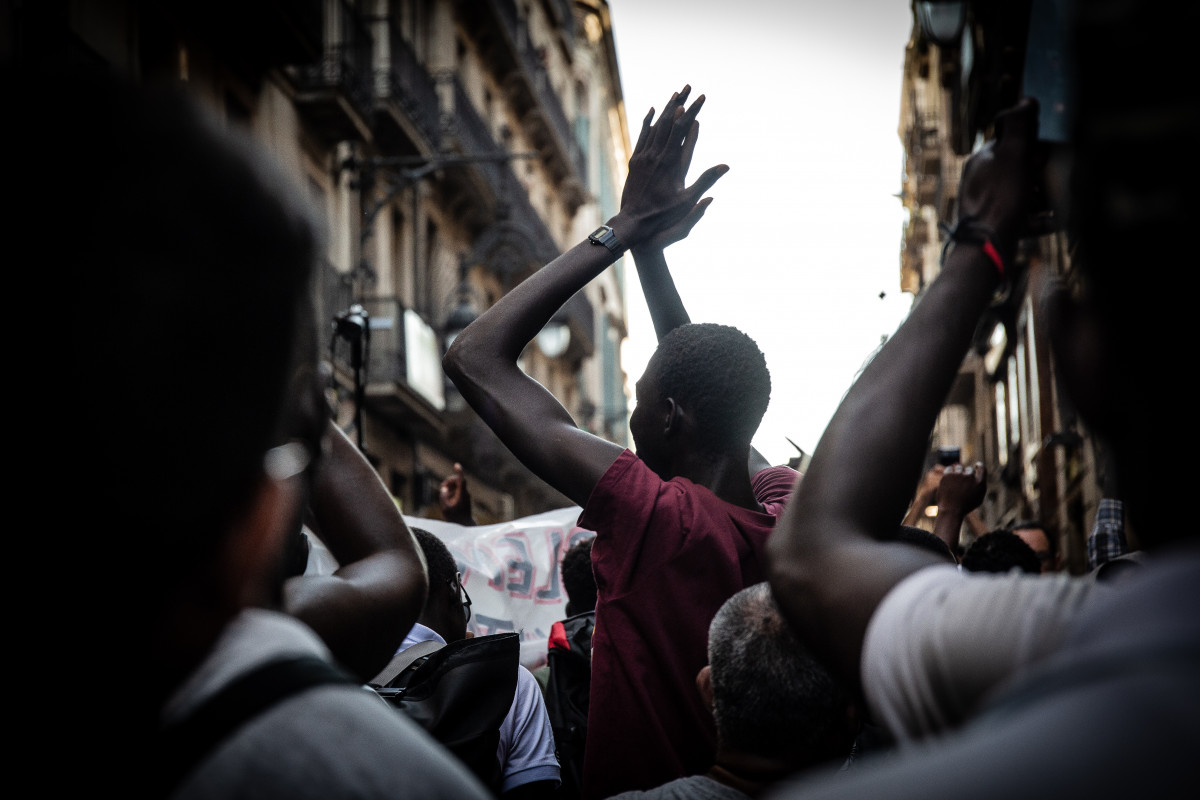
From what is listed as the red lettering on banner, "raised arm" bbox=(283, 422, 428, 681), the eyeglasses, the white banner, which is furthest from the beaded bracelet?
the red lettering on banner

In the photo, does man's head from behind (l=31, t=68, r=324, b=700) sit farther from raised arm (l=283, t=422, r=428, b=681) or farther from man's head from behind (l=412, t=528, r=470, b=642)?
man's head from behind (l=412, t=528, r=470, b=642)

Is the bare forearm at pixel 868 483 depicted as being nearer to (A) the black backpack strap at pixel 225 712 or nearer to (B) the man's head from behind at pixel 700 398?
(A) the black backpack strap at pixel 225 712

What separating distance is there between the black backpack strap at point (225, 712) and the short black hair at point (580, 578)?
3798mm

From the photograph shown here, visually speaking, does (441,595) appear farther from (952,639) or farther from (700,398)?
(952,639)

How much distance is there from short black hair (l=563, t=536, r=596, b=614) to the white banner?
1.14m

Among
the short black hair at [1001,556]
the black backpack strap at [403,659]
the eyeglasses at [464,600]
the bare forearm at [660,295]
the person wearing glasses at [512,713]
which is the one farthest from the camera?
the short black hair at [1001,556]

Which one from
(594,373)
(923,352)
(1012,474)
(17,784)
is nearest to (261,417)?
(17,784)

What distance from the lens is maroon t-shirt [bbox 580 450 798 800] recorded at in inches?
89.0

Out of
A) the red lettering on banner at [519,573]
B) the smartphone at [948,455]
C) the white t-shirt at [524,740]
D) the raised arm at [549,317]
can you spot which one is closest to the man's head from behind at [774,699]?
the raised arm at [549,317]

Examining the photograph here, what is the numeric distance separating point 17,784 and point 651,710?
4.89ft

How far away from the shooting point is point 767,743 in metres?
2.05

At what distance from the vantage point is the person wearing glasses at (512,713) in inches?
138

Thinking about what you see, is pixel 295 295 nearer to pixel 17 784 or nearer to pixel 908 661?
pixel 17 784

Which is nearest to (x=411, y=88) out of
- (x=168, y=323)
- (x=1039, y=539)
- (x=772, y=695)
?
(x=1039, y=539)
